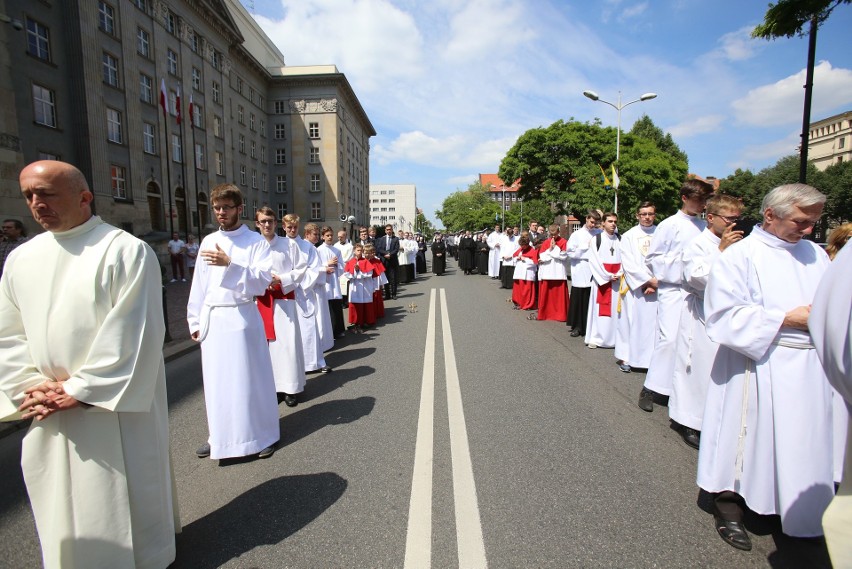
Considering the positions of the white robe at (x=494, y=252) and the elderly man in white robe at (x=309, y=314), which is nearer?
the elderly man in white robe at (x=309, y=314)

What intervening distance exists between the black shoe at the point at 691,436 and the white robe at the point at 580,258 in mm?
4789

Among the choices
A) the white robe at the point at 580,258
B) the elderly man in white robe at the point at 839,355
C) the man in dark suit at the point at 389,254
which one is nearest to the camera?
the elderly man in white robe at the point at 839,355

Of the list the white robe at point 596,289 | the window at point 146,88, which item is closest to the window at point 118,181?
the window at point 146,88

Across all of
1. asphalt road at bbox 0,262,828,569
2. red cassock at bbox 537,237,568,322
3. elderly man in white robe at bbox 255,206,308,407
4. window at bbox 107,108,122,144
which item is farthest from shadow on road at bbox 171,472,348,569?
window at bbox 107,108,122,144

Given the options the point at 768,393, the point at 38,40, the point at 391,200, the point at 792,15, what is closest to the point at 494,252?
the point at 792,15

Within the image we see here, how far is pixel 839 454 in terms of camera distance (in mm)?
2914

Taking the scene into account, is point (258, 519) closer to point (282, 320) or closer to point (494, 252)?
point (282, 320)

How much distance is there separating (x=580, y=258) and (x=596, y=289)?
118 cm

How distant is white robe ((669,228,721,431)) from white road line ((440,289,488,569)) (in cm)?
188

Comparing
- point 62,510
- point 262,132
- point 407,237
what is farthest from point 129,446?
point 262,132

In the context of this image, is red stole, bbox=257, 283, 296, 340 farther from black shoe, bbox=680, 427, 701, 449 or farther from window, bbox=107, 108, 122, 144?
window, bbox=107, 108, 122, 144

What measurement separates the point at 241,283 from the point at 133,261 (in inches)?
57.8

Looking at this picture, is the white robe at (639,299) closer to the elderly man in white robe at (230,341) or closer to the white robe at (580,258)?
the white robe at (580,258)

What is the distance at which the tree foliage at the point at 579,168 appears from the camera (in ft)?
132
